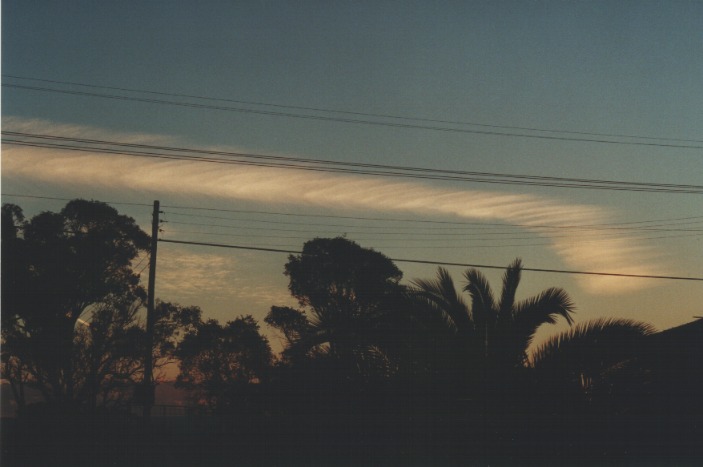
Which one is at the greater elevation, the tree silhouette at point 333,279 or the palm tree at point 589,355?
the tree silhouette at point 333,279

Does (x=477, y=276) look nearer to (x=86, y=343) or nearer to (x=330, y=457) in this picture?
(x=330, y=457)

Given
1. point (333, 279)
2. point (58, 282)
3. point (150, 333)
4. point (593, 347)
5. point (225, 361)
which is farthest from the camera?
point (225, 361)

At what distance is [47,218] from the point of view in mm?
31969

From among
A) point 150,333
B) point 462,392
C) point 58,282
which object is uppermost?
point 58,282

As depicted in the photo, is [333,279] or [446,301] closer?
[446,301]

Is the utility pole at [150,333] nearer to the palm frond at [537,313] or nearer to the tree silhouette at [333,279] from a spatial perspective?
the tree silhouette at [333,279]

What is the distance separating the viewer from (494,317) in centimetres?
1647

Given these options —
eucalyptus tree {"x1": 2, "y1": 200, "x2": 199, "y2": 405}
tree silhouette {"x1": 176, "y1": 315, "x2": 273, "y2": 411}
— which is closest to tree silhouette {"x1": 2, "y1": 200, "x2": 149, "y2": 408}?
eucalyptus tree {"x1": 2, "y1": 200, "x2": 199, "y2": 405}

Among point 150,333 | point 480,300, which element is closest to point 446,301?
point 480,300

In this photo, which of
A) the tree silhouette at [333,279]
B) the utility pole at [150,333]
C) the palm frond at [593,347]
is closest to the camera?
the palm frond at [593,347]

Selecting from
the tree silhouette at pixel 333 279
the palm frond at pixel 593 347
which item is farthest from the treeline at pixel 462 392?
the tree silhouette at pixel 333 279

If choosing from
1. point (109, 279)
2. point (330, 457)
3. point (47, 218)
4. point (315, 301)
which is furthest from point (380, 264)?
point (330, 457)

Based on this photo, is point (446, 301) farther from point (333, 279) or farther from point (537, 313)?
point (333, 279)

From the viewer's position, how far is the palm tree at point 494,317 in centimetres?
1616
